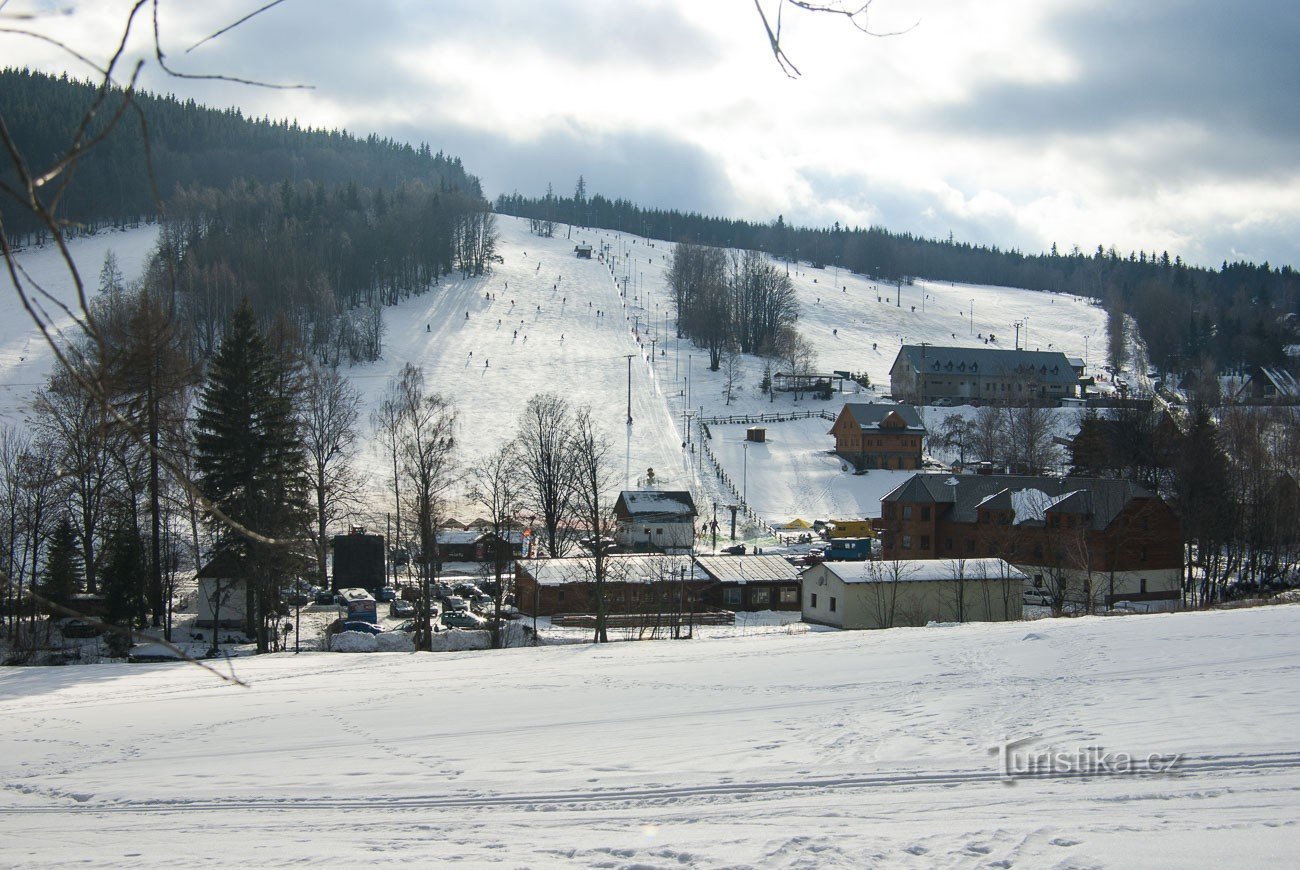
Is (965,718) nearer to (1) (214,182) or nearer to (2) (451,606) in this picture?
(2) (451,606)

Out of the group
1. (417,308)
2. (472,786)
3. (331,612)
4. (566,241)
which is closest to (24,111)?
(417,308)

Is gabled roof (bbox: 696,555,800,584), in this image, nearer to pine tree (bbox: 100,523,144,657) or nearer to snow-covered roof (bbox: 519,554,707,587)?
snow-covered roof (bbox: 519,554,707,587)

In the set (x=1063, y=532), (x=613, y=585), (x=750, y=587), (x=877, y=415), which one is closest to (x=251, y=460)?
(x=613, y=585)

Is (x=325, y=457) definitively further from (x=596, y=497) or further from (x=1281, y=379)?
(x=1281, y=379)

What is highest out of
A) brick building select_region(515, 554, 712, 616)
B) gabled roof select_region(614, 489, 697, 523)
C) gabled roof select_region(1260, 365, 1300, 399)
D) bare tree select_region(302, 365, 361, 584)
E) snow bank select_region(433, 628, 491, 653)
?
gabled roof select_region(1260, 365, 1300, 399)

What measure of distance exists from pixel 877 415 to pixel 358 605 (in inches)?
1789

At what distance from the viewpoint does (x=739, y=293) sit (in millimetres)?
108562

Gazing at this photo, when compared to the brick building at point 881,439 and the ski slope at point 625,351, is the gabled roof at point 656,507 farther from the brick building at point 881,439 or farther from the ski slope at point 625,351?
the brick building at point 881,439

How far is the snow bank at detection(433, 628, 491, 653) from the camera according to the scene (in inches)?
1025

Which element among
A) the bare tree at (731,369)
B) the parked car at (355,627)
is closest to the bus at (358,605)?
the parked car at (355,627)

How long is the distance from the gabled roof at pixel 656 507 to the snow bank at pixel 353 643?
22980 millimetres

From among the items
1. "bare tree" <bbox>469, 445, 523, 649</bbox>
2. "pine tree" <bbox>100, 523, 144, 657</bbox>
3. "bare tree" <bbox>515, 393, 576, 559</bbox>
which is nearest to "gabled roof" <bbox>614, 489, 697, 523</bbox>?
"bare tree" <bbox>515, 393, 576, 559</bbox>

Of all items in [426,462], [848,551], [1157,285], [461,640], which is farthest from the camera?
[1157,285]

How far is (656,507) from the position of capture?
49.2 m
